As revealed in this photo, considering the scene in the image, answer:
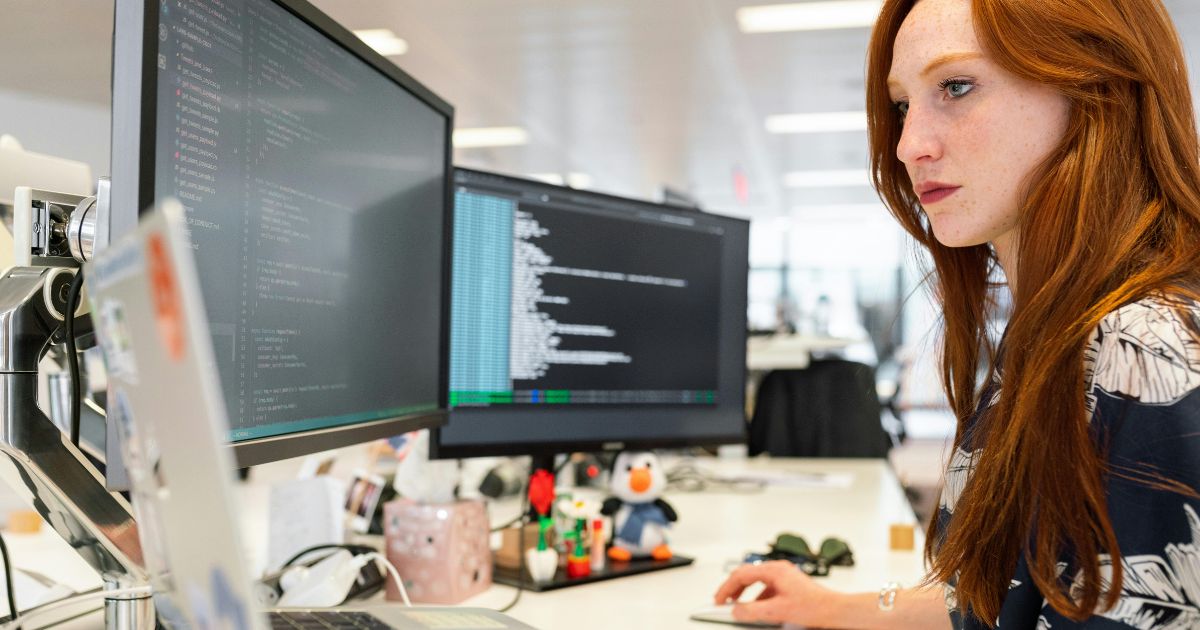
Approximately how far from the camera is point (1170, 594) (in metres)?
0.55

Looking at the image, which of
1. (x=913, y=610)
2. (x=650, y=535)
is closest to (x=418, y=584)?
(x=650, y=535)

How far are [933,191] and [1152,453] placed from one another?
0.29m

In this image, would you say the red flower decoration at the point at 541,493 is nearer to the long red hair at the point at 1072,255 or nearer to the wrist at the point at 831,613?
the wrist at the point at 831,613

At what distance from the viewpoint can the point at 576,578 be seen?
109 cm

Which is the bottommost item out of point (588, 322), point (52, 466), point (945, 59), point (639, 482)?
point (639, 482)

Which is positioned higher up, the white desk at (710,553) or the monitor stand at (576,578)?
the monitor stand at (576,578)

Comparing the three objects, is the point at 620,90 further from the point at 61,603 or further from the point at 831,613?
the point at 61,603

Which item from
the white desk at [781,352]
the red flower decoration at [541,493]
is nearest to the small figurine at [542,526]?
the red flower decoration at [541,493]

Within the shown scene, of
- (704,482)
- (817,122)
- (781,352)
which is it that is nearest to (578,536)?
(704,482)

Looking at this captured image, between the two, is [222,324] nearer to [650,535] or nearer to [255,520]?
[650,535]

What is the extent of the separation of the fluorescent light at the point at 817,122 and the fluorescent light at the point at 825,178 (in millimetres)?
1674

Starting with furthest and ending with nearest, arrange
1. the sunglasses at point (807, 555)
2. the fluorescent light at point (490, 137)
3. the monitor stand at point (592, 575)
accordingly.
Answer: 1. the fluorescent light at point (490, 137)
2. the sunglasses at point (807, 555)
3. the monitor stand at point (592, 575)

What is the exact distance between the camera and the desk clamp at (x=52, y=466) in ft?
2.06

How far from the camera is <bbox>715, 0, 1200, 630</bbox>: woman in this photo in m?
0.56
